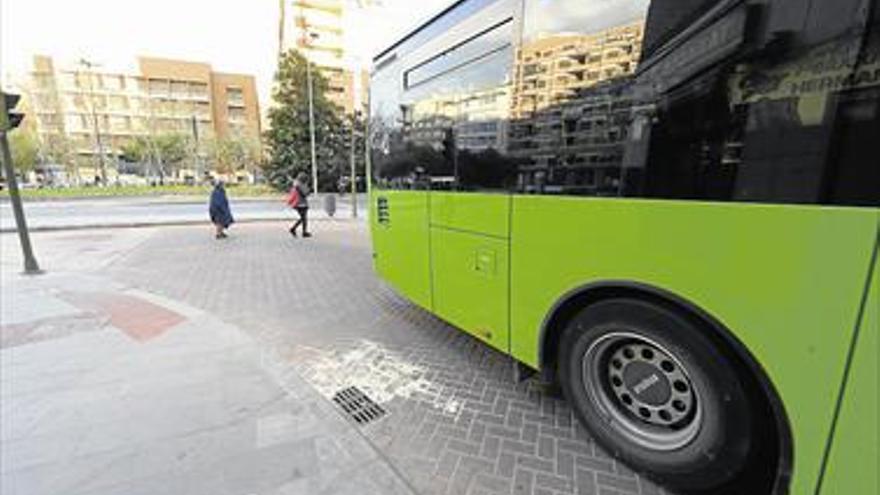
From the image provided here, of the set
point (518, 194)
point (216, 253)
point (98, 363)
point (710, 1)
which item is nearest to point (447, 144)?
point (518, 194)

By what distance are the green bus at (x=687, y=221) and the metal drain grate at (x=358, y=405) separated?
1.17m

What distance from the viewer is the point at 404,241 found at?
16.6 ft

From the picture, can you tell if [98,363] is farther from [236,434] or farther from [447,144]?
[447,144]

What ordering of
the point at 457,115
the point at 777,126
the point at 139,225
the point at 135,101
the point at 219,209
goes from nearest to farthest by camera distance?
the point at 777,126 < the point at 457,115 < the point at 219,209 < the point at 139,225 < the point at 135,101

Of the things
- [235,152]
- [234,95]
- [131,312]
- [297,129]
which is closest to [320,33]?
[297,129]

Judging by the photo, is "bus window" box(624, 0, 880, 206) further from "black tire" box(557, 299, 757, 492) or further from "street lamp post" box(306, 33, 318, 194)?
"street lamp post" box(306, 33, 318, 194)

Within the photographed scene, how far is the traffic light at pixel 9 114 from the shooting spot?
699 centimetres

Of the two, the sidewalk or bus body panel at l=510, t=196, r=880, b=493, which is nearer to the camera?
bus body panel at l=510, t=196, r=880, b=493

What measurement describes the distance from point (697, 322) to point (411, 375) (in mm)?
2549

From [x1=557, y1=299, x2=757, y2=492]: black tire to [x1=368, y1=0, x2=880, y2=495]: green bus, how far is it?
1 centimetres

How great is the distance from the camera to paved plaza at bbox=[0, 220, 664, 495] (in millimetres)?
2623

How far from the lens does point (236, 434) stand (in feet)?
Result: 9.97

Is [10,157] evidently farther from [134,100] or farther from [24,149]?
[134,100]

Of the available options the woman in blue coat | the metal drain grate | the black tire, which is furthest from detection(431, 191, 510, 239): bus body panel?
the woman in blue coat
